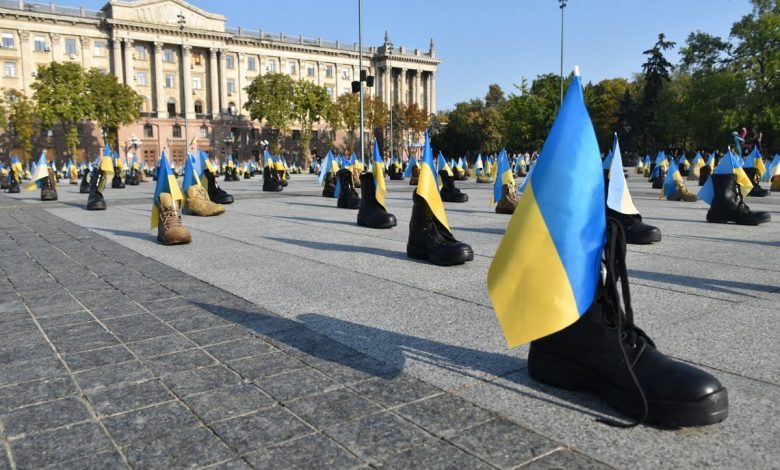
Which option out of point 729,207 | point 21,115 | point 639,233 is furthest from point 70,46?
point 639,233

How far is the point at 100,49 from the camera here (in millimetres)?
71625

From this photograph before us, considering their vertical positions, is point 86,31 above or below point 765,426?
above

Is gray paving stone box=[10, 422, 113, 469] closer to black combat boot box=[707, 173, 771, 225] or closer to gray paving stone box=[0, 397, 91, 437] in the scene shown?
gray paving stone box=[0, 397, 91, 437]

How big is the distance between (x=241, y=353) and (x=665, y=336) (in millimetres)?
2709

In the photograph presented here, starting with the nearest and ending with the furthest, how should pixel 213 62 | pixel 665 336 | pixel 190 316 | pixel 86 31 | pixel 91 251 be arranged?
pixel 665 336 → pixel 190 316 → pixel 91 251 → pixel 86 31 → pixel 213 62

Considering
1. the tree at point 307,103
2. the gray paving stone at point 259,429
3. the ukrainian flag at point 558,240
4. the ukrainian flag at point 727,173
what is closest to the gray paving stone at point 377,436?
the gray paving stone at point 259,429

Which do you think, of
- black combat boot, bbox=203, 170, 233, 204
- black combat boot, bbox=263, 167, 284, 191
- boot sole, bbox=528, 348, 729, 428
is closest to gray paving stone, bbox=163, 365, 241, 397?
boot sole, bbox=528, 348, 729, 428

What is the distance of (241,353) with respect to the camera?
12.2 ft

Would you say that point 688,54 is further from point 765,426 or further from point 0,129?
point 0,129

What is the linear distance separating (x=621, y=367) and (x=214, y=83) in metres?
82.8

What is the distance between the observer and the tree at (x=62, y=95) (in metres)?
55.7

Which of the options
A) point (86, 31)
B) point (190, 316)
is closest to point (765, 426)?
point (190, 316)

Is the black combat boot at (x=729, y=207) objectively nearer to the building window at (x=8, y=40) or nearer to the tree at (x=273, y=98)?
the tree at (x=273, y=98)

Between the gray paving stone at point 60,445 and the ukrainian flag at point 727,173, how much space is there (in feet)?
33.2
